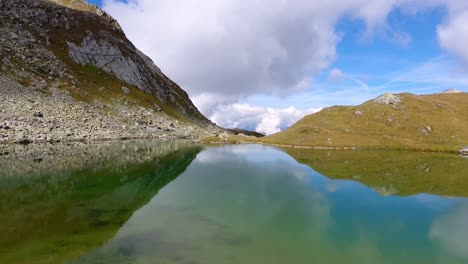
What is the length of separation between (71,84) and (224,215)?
131955 mm

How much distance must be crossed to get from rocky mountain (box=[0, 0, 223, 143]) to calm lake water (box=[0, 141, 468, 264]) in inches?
1919

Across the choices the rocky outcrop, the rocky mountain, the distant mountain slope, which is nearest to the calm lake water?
the rocky mountain

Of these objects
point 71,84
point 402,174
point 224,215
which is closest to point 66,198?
point 224,215

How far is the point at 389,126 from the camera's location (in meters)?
122

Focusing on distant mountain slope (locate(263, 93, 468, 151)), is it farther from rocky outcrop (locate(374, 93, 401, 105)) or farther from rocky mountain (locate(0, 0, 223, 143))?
rocky mountain (locate(0, 0, 223, 143))

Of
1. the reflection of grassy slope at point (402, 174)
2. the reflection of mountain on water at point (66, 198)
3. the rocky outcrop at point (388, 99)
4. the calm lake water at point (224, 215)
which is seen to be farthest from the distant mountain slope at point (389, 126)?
the reflection of mountain on water at point (66, 198)

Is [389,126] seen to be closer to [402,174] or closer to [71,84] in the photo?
[402,174]

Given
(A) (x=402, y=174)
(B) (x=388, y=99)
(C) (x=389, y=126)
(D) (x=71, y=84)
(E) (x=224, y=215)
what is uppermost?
(D) (x=71, y=84)

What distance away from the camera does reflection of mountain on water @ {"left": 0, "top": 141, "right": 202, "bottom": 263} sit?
22781 millimetres

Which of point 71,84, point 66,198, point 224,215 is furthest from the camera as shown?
point 71,84

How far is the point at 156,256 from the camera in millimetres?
20906

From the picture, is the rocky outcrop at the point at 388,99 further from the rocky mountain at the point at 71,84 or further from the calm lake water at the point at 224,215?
the calm lake water at the point at 224,215

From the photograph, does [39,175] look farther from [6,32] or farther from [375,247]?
[6,32]

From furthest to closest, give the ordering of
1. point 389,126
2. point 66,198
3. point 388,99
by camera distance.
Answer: point 388,99 < point 389,126 < point 66,198
